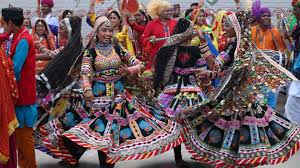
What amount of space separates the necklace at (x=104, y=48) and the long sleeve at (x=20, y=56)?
910 millimetres

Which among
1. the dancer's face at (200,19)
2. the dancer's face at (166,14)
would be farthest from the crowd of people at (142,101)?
the dancer's face at (200,19)

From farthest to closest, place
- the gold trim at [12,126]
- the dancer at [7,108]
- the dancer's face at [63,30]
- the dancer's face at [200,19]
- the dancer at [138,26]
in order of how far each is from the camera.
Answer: the dancer's face at [200,19] < the dancer at [138,26] < the dancer's face at [63,30] < the gold trim at [12,126] < the dancer at [7,108]

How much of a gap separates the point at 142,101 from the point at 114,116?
422mm

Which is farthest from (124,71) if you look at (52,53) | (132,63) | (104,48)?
(52,53)

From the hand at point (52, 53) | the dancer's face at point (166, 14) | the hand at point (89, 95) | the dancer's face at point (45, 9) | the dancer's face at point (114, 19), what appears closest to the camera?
the hand at point (89, 95)

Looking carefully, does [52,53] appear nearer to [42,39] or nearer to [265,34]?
[42,39]

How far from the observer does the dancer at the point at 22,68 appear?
214 inches

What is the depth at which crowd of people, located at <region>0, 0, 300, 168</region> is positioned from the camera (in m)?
5.54

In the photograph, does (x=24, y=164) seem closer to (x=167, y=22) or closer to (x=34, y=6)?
(x=167, y=22)

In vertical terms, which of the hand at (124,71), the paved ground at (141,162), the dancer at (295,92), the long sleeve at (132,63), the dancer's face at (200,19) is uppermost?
the dancer's face at (200,19)

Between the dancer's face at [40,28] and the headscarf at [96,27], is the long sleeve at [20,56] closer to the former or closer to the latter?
the headscarf at [96,27]

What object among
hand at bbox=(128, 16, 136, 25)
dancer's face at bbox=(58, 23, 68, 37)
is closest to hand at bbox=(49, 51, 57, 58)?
dancer's face at bbox=(58, 23, 68, 37)

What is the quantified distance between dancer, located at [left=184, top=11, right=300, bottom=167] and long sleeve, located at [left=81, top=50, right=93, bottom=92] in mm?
1117

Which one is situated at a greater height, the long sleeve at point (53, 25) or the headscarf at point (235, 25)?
the headscarf at point (235, 25)
